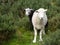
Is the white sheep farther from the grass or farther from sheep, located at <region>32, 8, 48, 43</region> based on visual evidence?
the grass

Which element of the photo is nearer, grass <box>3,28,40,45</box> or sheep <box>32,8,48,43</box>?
sheep <box>32,8,48,43</box>

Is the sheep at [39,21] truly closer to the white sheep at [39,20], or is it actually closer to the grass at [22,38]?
the white sheep at [39,20]

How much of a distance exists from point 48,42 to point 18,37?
2.59m

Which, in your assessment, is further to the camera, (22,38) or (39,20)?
(22,38)

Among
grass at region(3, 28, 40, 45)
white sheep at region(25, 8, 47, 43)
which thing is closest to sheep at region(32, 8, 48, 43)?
white sheep at region(25, 8, 47, 43)

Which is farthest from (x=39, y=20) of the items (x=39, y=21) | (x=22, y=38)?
(x=22, y=38)

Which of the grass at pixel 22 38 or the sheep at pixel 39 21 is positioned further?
the grass at pixel 22 38

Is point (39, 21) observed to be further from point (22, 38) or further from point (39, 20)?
point (22, 38)

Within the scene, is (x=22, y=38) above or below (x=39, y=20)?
below

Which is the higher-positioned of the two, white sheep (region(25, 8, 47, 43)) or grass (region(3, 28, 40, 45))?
white sheep (region(25, 8, 47, 43))

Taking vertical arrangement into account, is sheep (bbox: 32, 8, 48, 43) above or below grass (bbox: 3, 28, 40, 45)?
above

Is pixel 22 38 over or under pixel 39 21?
under

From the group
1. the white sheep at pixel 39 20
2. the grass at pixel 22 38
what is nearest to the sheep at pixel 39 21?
the white sheep at pixel 39 20

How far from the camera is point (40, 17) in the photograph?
843cm
